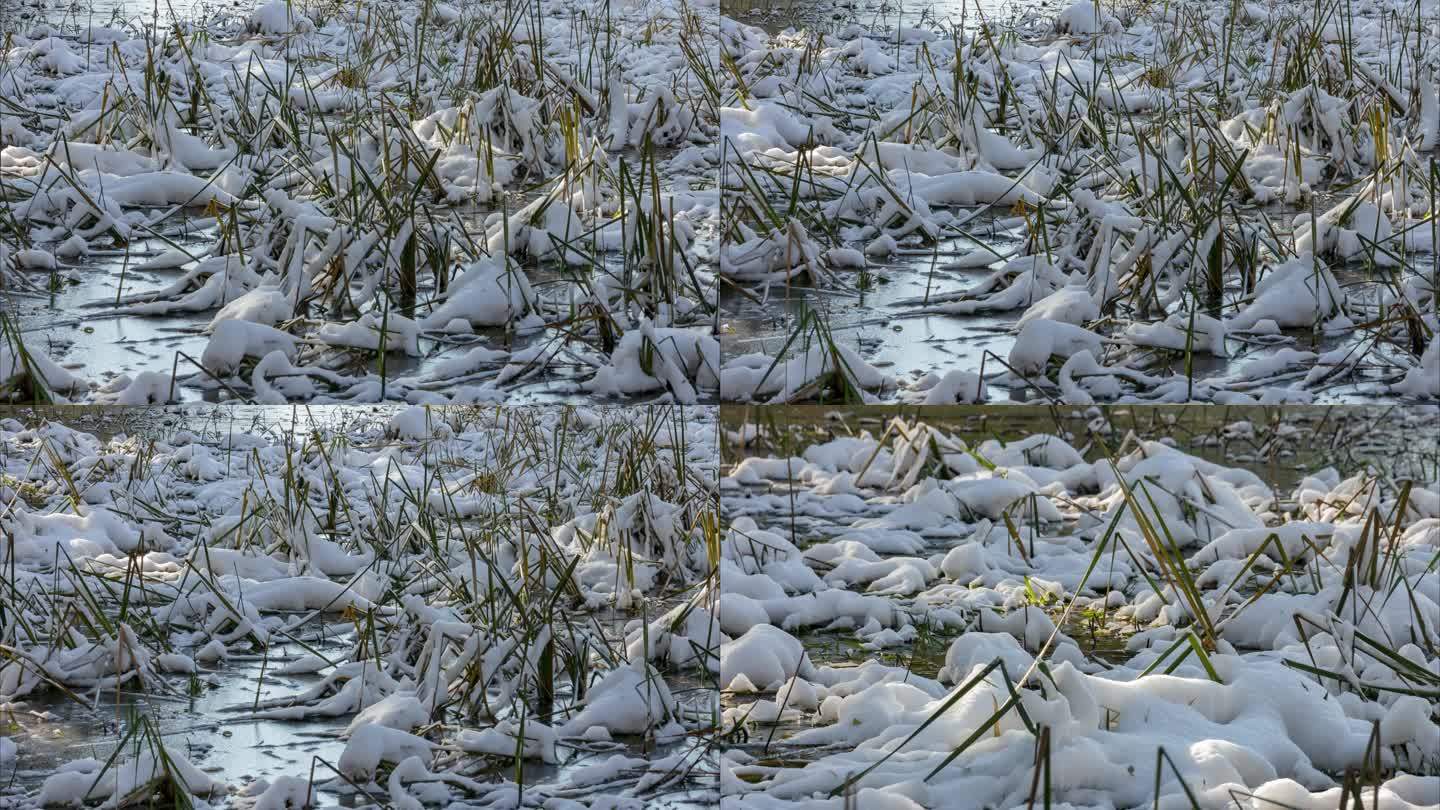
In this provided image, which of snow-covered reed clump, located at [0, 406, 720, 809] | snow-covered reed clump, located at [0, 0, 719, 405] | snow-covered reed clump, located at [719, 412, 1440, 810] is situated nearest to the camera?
snow-covered reed clump, located at [719, 412, 1440, 810]

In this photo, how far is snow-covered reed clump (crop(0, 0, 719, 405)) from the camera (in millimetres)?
2816

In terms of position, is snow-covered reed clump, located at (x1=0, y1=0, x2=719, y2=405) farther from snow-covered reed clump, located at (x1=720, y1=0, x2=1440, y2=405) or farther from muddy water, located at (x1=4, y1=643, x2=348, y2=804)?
muddy water, located at (x1=4, y1=643, x2=348, y2=804)

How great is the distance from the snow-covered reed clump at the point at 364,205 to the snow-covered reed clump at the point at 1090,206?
214 mm

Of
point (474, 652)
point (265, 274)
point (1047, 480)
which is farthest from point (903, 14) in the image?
point (474, 652)

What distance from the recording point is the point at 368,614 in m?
2.92

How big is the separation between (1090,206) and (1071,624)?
1047mm

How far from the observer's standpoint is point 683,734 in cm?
278

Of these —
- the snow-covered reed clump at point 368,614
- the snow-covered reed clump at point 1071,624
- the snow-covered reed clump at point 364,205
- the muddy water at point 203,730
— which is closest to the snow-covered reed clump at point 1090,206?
the snow-covered reed clump at point 364,205

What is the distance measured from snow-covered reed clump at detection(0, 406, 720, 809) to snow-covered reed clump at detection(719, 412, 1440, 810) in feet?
0.73

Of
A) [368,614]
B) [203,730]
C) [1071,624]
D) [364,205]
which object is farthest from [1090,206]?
[203,730]

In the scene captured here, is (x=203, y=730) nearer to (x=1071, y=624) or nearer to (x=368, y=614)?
(x=368, y=614)

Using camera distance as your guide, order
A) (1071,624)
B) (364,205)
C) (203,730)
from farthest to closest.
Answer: (1071,624) < (364,205) < (203,730)

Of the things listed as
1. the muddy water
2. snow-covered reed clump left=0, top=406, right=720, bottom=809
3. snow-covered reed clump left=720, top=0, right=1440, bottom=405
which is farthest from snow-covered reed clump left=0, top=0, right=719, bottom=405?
the muddy water

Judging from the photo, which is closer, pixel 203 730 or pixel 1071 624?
pixel 203 730
